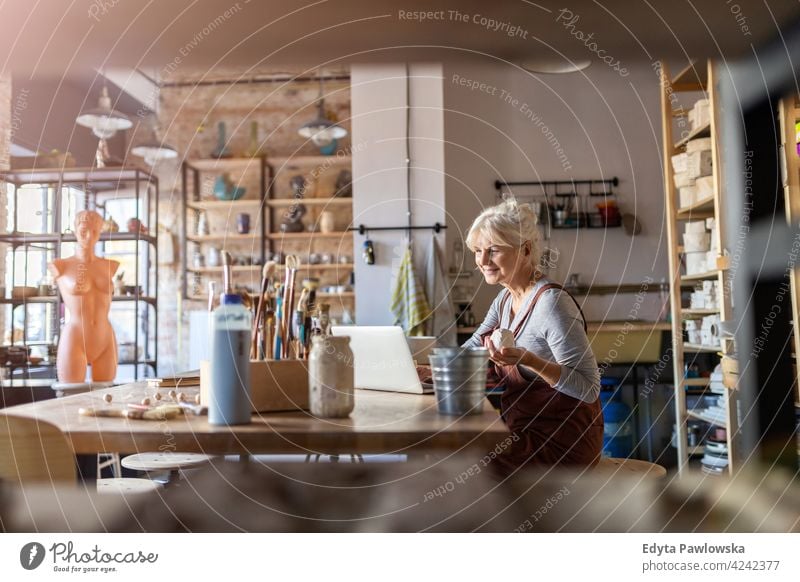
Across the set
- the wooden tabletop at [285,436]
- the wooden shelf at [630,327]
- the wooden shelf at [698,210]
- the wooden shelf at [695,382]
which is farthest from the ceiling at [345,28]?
the wooden shelf at [630,327]

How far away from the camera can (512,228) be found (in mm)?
1883

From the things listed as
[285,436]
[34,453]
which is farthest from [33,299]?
[285,436]

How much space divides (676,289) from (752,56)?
198 centimetres

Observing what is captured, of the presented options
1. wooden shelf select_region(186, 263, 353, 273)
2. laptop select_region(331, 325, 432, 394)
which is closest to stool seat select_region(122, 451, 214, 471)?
laptop select_region(331, 325, 432, 394)

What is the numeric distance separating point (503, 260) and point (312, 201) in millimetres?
3651

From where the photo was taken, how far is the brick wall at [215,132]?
567 centimetres

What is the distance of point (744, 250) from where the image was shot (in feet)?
6.24

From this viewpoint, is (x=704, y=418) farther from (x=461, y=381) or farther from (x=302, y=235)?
(x=302, y=235)

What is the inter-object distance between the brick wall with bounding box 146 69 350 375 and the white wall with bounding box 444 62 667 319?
1290 millimetres

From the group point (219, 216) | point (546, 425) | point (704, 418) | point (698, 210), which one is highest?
point (219, 216)

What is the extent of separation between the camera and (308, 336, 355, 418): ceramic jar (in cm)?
112

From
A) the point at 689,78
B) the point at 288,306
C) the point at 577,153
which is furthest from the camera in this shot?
the point at 577,153
